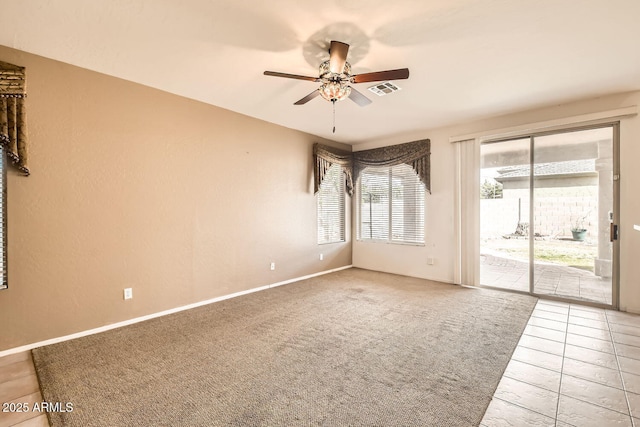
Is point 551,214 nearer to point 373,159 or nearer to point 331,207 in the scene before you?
point 373,159

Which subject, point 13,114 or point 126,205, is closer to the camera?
point 13,114

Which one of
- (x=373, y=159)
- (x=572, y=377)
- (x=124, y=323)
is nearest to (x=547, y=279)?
(x=572, y=377)

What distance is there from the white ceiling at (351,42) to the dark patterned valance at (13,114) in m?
0.28

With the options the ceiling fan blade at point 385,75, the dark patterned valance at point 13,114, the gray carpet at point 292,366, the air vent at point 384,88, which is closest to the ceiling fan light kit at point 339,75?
the ceiling fan blade at point 385,75

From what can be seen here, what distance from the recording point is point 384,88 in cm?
323

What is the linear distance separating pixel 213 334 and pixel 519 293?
166 inches

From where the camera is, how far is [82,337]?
109 inches

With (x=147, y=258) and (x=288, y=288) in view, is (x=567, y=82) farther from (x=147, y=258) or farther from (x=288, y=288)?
(x=147, y=258)

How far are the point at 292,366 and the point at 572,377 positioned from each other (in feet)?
6.98

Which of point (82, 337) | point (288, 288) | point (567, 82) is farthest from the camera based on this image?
point (288, 288)

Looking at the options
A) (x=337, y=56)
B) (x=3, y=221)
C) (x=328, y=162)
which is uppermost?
(x=337, y=56)

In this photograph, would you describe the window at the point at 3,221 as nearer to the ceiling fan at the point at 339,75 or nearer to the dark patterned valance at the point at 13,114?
the dark patterned valance at the point at 13,114

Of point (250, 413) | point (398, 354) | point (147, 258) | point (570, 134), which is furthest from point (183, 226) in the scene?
point (570, 134)

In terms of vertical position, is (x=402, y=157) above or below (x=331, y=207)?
above
